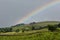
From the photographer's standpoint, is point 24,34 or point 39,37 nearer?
point 39,37

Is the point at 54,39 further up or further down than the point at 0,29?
further down

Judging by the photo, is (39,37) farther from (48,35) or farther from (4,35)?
(4,35)

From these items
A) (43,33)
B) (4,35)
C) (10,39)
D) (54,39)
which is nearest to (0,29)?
(4,35)

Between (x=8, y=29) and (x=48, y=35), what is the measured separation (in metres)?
4.72

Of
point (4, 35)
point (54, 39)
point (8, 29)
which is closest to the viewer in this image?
point (54, 39)

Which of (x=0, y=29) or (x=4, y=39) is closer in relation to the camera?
(x=4, y=39)

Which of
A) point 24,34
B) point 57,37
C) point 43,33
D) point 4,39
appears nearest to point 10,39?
point 4,39

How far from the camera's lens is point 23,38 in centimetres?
1404

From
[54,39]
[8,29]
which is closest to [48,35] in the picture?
[54,39]

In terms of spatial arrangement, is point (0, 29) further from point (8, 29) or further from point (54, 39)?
point (54, 39)

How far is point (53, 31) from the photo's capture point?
591 inches

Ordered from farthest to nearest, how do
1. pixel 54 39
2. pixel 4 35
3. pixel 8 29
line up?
pixel 8 29 → pixel 4 35 → pixel 54 39

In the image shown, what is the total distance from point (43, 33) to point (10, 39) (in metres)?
2.77

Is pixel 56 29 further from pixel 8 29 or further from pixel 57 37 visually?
pixel 8 29
